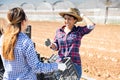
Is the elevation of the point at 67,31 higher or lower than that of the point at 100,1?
higher

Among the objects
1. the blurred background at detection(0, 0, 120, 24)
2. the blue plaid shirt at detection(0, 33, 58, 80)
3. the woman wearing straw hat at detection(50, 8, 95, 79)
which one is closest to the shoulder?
the blue plaid shirt at detection(0, 33, 58, 80)

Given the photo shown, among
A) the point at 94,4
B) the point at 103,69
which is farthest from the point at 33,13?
the point at 103,69

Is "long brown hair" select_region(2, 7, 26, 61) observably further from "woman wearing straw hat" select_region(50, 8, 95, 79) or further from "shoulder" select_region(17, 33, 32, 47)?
"woman wearing straw hat" select_region(50, 8, 95, 79)

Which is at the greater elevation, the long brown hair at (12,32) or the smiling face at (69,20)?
the long brown hair at (12,32)

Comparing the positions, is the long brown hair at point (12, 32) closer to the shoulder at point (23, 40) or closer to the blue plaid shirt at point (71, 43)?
the shoulder at point (23, 40)

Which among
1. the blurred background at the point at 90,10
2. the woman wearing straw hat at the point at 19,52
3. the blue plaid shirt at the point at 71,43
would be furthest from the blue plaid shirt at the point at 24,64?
the blurred background at the point at 90,10

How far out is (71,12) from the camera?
4.41 metres

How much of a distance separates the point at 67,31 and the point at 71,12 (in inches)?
9.7

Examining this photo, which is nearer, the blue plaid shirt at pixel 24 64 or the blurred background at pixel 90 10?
the blue plaid shirt at pixel 24 64

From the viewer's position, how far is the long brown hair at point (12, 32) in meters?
3.21

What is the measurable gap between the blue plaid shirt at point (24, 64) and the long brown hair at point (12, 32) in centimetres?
5

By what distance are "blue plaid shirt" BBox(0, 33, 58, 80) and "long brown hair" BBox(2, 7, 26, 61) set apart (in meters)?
0.05

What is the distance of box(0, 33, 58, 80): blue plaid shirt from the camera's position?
321 cm

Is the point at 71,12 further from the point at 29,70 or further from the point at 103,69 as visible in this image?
the point at 103,69
